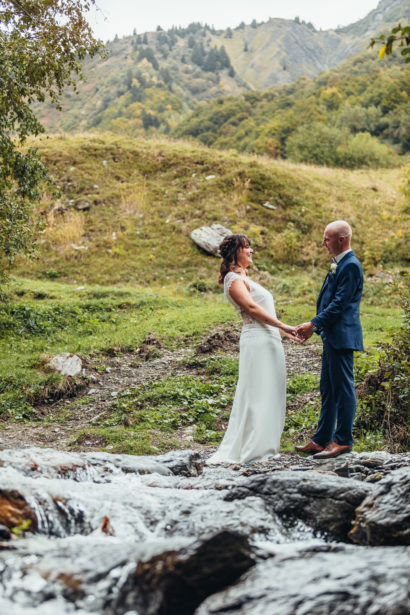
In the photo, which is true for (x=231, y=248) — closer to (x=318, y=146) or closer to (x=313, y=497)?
(x=313, y=497)

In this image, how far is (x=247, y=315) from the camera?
6266 millimetres

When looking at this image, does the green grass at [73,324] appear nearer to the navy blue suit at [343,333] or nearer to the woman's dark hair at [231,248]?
the woman's dark hair at [231,248]

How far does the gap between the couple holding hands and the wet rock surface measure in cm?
47

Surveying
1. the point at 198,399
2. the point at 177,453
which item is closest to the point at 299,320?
the point at 198,399

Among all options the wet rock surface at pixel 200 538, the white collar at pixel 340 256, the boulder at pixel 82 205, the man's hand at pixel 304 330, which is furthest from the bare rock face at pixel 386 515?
the boulder at pixel 82 205

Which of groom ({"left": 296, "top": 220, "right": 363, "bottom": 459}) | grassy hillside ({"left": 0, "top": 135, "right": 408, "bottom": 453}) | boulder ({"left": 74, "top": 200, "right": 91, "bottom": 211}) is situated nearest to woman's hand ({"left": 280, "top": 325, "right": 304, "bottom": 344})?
groom ({"left": 296, "top": 220, "right": 363, "bottom": 459})

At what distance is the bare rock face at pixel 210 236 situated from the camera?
20203 mm

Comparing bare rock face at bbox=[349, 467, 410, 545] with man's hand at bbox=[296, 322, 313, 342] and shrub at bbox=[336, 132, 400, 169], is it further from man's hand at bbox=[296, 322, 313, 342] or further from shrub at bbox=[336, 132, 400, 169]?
shrub at bbox=[336, 132, 400, 169]

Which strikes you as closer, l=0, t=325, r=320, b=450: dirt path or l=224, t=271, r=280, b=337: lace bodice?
l=224, t=271, r=280, b=337: lace bodice

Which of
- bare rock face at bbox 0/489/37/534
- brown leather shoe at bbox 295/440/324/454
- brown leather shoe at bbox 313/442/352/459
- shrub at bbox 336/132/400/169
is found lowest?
brown leather shoe at bbox 295/440/324/454

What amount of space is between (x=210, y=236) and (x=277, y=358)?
577 inches

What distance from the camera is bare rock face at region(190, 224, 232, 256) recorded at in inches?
795

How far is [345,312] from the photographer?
578cm

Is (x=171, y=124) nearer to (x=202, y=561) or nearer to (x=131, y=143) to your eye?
(x=131, y=143)
